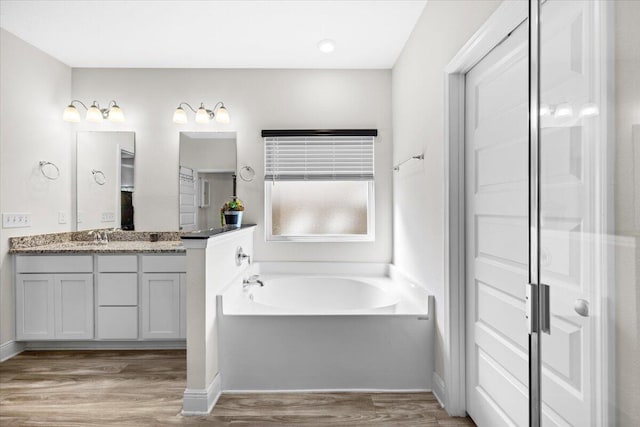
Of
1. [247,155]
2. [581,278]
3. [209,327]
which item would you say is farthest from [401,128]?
[581,278]

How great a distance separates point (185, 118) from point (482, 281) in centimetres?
282

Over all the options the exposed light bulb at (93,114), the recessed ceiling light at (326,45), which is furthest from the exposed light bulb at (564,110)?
the exposed light bulb at (93,114)

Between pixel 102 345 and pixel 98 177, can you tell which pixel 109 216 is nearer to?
pixel 98 177

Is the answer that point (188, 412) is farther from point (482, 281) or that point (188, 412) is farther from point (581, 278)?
point (581, 278)

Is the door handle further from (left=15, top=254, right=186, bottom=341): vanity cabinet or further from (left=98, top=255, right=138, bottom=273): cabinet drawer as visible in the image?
(left=98, top=255, right=138, bottom=273): cabinet drawer

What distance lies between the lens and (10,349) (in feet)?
9.74

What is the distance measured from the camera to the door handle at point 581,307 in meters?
0.58

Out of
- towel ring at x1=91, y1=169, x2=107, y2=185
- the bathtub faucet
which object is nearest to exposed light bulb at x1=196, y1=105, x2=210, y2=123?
towel ring at x1=91, y1=169, x2=107, y2=185

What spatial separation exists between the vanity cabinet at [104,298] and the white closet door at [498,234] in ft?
7.13

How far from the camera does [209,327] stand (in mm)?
2184

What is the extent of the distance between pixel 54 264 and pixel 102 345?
2.46 feet

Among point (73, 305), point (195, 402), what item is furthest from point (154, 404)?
point (73, 305)

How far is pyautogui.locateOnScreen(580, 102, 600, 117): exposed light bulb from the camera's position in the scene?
1.81 feet

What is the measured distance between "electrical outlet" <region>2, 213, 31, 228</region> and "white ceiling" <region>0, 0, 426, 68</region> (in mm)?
1374
